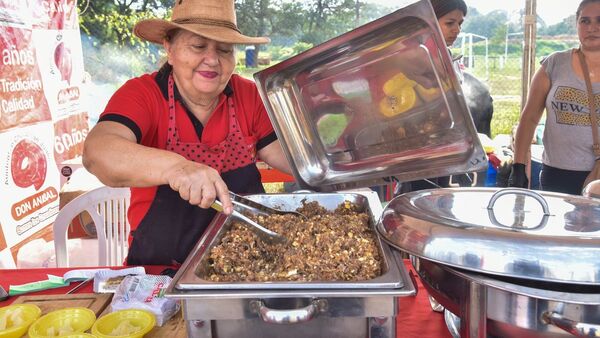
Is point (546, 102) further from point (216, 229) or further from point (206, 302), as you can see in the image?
point (206, 302)

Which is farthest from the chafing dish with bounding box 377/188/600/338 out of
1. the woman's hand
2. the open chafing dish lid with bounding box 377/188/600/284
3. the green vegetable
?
the green vegetable

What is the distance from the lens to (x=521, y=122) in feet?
10.4

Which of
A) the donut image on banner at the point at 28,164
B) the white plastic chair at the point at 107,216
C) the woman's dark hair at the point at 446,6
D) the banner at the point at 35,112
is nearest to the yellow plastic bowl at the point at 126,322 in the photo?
the white plastic chair at the point at 107,216

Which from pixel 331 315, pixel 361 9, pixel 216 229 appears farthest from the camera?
pixel 361 9

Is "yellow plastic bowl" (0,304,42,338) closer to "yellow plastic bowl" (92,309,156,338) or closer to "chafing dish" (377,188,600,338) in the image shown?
"yellow plastic bowl" (92,309,156,338)

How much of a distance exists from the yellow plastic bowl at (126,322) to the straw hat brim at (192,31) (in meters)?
0.96

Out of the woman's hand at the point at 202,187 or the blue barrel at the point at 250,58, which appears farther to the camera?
the blue barrel at the point at 250,58

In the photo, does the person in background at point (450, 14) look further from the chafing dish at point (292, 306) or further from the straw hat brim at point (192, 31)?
the chafing dish at point (292, 306)

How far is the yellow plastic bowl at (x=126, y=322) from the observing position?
1.12 metres

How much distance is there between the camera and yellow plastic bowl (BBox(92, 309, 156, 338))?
1.12 metres

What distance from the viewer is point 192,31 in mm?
1699

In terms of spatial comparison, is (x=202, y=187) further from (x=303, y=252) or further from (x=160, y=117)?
(x=160, y=117)

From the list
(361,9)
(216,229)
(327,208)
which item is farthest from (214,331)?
(361,9)

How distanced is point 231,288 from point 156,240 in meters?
0.91
